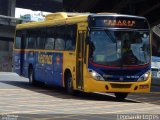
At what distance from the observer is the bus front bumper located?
18.2 metres

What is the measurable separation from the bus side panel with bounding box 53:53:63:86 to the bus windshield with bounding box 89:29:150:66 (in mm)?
2857

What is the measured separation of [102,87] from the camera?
18.2m

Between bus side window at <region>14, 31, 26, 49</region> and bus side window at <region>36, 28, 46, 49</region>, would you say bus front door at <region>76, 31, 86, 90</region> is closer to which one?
bus side window at <region>36, 28, 46, 49</region>

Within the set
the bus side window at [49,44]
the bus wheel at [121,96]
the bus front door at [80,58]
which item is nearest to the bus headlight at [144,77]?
the bus wheel at [121,96]

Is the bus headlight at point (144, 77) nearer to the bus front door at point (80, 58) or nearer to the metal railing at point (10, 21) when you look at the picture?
the bus front door at point (80, 58)

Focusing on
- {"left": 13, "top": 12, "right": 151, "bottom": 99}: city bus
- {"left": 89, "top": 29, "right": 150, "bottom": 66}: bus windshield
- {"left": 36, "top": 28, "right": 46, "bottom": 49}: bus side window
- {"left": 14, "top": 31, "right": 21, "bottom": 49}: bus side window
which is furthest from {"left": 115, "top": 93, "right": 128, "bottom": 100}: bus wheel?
{"left": 14, "top": 31, "right": 21, "bottom": 49}: bus side window

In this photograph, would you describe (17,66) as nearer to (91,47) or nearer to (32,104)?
(91,47)

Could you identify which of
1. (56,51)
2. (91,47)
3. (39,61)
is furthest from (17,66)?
(91,47)

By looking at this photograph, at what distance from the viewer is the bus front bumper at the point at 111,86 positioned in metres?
18.2

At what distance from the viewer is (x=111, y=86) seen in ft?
60.2

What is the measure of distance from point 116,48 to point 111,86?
1348mm

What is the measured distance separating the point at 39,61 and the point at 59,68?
2.81 m

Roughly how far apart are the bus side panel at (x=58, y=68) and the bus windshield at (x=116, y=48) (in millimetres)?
2857

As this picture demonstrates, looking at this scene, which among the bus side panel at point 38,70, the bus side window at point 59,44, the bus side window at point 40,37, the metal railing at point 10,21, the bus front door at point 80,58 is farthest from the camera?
the metal railing at point 10,21
